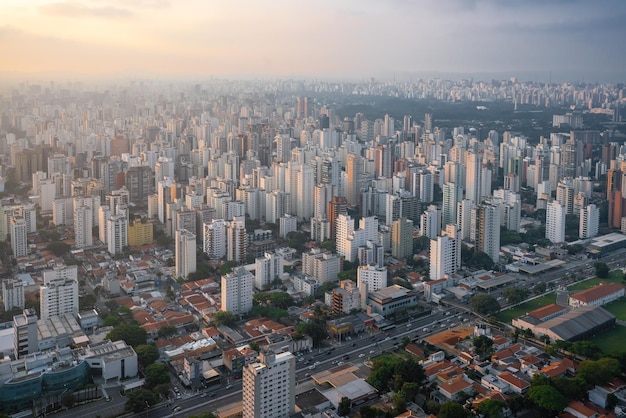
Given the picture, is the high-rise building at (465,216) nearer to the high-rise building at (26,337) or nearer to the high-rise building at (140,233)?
the high-rise building at (140,233)

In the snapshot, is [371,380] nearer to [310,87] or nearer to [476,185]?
[476,185]

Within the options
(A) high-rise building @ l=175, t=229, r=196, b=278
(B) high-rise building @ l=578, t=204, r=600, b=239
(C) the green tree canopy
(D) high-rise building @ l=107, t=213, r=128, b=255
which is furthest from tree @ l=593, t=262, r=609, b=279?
(D) high-rise building @ l=107, t=213, r=128, b=255

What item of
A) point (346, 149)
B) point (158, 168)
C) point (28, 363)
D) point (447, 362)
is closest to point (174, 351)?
point (28, 363)

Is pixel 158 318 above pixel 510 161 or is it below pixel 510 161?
below

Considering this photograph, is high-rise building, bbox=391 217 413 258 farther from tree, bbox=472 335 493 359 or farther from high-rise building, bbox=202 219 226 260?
→ tree, bbox=472 335 493 359

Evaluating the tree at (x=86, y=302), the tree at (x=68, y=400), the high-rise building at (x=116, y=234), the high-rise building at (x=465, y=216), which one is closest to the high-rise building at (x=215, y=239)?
the high-rise building at (x=116, y=234)
